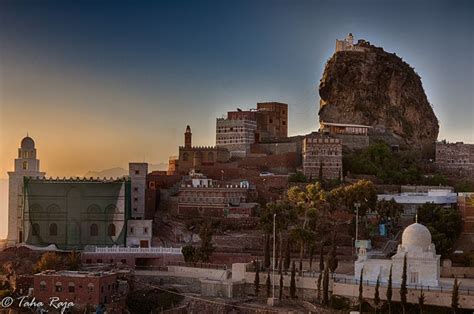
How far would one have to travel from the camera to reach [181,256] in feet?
135

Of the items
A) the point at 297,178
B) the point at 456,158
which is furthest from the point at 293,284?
the point at 456,158

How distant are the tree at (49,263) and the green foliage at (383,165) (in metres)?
19.7

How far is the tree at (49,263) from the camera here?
38188 mm

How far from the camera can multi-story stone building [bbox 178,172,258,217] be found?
1793 inches

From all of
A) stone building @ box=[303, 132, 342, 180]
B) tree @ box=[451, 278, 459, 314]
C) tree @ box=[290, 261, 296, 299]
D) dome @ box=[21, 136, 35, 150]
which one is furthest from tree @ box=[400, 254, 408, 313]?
dome @ box=[21, 136, 35, 150]

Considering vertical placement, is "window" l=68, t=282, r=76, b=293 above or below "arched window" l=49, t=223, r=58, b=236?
below

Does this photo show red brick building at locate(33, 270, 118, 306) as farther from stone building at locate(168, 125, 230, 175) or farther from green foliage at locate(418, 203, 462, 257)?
stone building at locate(168, 125, 230, 175)

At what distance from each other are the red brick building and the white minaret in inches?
350

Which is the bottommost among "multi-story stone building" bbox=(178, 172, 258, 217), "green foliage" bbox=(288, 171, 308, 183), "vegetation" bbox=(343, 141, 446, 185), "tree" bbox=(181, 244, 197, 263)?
"tree" bbox=(181, 244, 197, 263)

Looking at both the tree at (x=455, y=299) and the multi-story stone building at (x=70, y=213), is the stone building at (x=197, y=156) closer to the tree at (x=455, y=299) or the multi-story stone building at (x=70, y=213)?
the multi-story stone building at (x=70, y=213)

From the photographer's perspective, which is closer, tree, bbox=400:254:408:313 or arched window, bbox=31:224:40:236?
tree, bbox=400:254:408:313

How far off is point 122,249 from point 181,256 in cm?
318

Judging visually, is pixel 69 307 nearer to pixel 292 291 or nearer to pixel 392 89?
pixel 292 291

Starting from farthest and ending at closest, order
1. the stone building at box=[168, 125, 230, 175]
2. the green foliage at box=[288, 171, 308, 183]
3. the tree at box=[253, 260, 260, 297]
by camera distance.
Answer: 1. the stone building at box=[168, 125, 230, 175]
2. the green foliage at box=[288, 171, 308, 183]
3. the tree at box=[253, 260, 260, 297]
